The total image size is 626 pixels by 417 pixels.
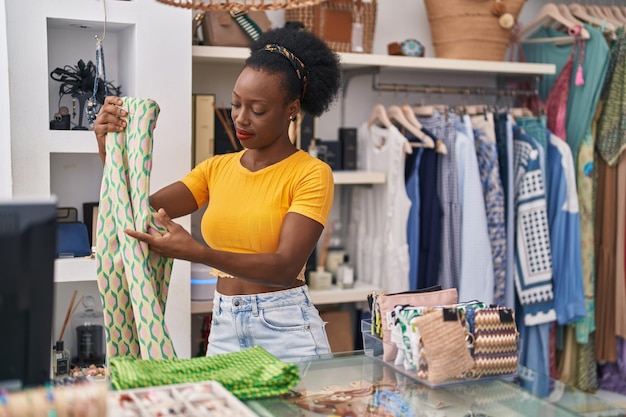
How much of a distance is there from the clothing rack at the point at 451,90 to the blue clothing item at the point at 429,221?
0.41 meters

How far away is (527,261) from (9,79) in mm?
2428

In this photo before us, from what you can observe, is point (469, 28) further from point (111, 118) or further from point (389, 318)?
point (389, 318)

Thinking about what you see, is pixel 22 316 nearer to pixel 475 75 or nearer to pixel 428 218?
pixel 428 218

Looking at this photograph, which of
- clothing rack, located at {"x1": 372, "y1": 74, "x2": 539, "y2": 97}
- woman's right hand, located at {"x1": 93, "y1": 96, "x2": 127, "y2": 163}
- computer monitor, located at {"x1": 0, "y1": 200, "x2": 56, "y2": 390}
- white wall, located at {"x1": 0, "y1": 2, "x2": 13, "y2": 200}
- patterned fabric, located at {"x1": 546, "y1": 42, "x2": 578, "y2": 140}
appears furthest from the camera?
patterned fabric, located at {"x1": 546, "y1": 42, "x2": 578, "y2": 140}

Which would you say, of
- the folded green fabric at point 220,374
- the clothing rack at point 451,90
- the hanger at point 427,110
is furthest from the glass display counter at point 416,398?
the clothing rack at point 451,90

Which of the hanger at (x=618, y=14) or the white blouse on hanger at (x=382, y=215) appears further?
the hanger at (x=618, y=14)

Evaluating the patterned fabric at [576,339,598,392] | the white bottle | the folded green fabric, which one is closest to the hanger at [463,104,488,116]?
the white bottle

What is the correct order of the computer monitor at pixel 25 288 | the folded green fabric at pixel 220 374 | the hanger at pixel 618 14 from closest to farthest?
the computer monitor at pixel 25 288 < the folded green fabric at pixel 220 374 < the hanger at pixel 618 14

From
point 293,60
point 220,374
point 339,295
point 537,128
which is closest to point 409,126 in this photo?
point 537,128

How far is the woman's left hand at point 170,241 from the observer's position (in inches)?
74.9

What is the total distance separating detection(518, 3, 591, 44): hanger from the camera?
12.9 ft

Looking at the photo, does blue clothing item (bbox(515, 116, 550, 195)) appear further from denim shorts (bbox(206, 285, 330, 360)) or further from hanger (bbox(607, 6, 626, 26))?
denim shorts (bbox(206, 285, 330, 360))

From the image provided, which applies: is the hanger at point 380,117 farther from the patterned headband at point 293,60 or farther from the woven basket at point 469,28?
the patterned headband at point 293,60

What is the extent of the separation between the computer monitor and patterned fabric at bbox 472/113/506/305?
2.74 meters
